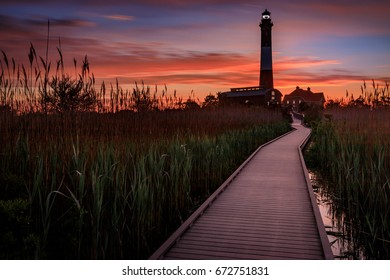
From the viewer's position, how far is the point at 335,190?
19.3ft

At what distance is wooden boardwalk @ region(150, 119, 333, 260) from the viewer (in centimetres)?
308

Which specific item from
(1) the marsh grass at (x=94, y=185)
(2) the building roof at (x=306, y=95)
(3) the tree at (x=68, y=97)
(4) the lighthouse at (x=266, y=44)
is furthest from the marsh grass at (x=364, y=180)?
(2) the building roof at (x=306, y=95)

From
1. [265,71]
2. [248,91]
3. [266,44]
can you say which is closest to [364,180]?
[266,44]

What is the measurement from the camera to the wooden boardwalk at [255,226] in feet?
10.1

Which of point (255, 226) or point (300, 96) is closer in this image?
point (255, 226)

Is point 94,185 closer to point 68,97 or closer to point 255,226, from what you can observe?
point 255,226

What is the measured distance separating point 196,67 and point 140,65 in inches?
44.5

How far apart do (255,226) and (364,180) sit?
1567mm

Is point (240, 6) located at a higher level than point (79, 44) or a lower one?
higher

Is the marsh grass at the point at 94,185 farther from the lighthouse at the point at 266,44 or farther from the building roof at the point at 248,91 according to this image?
the lighthouse at the point at 266,44

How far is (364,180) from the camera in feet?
14.3

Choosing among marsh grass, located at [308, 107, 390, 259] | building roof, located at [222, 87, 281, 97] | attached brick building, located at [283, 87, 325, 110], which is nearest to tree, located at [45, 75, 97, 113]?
marsh grass, located at [308, 107, 390, 259]

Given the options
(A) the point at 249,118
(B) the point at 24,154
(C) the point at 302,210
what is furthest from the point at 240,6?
(A) the point at 249,118
